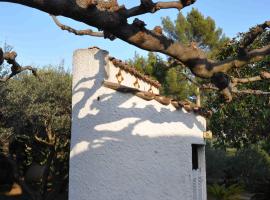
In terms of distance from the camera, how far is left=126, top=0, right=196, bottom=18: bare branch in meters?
3.91

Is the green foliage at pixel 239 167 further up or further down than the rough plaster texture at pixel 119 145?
further down

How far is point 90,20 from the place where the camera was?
3.82 m

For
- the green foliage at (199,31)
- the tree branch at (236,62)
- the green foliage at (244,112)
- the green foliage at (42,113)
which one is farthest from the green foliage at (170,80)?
the tree branch at (236,62)

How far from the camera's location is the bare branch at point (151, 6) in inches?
154

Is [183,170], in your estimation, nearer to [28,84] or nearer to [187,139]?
[187,139]

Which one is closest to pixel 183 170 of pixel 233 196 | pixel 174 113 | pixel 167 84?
pixel 174 113

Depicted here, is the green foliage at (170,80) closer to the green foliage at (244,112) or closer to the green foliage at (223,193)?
the green foliage at (244,112)

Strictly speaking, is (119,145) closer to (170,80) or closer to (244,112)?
(244,112)

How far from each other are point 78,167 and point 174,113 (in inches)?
115

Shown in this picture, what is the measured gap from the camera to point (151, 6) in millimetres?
3949

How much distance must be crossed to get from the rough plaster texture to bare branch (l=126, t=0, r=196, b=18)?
5.86 m

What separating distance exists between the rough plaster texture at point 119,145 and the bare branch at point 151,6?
586 centimetres

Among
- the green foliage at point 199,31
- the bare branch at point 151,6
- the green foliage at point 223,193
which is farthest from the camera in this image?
the green foliage at point 199,31

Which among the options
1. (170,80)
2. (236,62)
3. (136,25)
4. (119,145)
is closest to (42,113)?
(119,145)
